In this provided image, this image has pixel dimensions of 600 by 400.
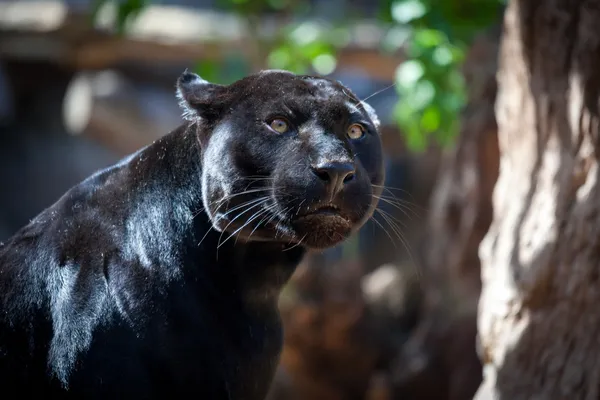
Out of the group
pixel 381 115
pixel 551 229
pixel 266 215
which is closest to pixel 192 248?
pixel 266 215

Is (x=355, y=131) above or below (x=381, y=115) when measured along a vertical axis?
below

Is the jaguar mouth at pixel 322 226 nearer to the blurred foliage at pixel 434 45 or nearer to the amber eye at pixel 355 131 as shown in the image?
the amber eye at pixel 355 131

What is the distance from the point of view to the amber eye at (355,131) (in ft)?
9.27

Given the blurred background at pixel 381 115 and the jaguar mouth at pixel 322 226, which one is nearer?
the jaguar mouth at pixel 322 226

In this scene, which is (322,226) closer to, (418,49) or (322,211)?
(322,211)

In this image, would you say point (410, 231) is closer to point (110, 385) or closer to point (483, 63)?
point (483, 63)

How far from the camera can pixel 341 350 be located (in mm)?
6047

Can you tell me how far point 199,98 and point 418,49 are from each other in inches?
65.3

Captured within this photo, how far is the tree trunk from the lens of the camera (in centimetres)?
312

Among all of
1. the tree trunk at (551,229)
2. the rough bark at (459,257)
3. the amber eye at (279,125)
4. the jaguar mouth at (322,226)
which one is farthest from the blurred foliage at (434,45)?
the jaguar mouth at (322,226)

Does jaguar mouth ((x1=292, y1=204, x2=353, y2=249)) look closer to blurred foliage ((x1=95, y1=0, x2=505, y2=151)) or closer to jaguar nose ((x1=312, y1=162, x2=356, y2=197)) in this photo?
jaguar nose ((x1=312, y1=162, x2=356, y2=197))

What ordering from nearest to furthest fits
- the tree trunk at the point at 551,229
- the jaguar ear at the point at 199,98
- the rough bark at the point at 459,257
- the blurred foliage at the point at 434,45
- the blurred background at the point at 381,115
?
the jaguar ear at the point at 199,98 → the tree trunk at the point at 551,229 → the blurred foliage at the point at 434,45 → the blurred background at the point at 381,115 → the rough bark at the point at 459,257

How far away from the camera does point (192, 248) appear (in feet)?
9.38

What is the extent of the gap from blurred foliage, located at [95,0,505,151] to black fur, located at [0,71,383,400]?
3.87 ft
